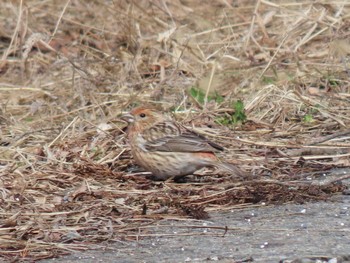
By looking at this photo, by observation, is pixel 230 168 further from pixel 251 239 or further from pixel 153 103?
pixel 153 103

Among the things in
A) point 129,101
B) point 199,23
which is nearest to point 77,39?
point 199,23

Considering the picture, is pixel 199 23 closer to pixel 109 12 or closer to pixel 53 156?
pixel 109 12

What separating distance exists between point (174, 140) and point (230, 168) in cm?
68

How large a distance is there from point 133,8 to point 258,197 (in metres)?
4.99

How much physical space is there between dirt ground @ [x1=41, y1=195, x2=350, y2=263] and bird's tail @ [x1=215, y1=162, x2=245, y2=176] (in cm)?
48

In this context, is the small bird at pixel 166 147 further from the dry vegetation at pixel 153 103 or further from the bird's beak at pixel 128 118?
the dry vegetation at pixel 153 103

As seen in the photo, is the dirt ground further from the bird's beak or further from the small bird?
the bird's beak

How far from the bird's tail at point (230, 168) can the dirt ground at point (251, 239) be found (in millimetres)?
479

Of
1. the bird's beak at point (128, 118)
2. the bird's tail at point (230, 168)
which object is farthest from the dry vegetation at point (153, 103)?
the bird's beak at point (128, 118)

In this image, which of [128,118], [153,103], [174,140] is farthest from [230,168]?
[153,103]

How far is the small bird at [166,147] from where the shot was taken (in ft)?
24.5

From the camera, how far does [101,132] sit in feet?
27.2

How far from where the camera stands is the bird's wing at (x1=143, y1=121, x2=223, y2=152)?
24.6 feet

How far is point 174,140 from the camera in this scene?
7.75 meters
